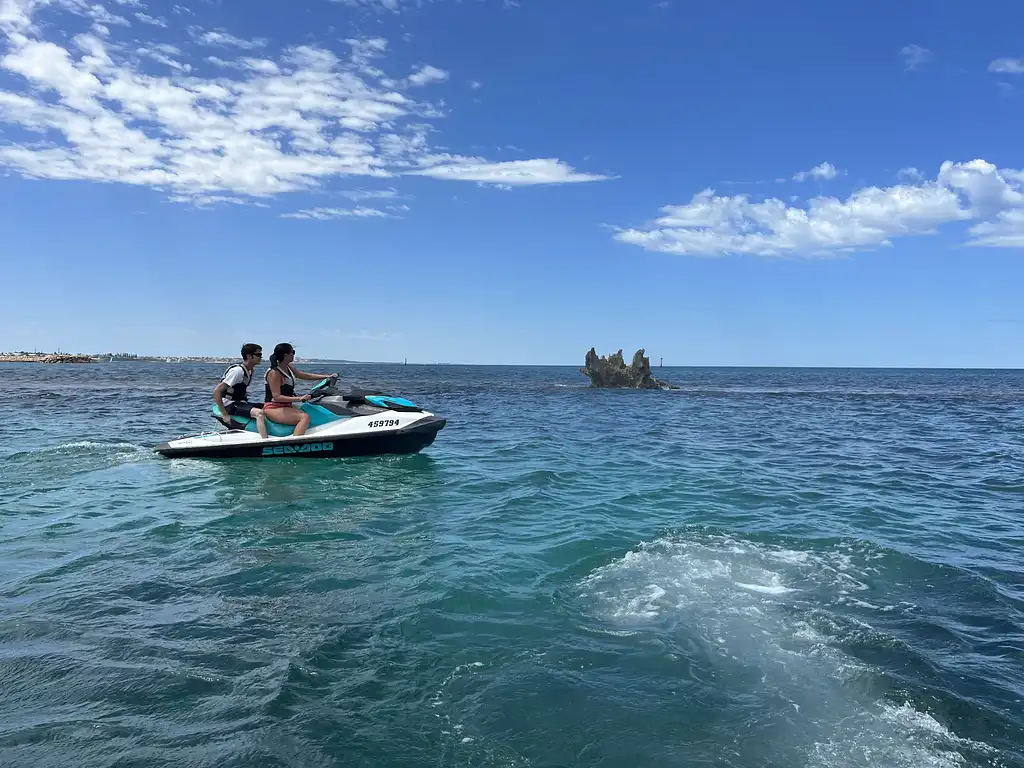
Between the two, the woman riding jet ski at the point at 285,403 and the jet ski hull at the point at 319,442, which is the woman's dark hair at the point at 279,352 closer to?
the woman riding jet ski at the point at 285,403

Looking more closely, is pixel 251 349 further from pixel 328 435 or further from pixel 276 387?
pixel 328 435

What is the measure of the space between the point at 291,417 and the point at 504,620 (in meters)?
9.43

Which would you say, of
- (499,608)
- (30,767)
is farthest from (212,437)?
(30,767)

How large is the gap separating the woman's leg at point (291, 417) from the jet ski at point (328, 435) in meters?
0.13

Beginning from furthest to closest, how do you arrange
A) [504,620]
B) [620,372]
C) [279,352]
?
1. [620,372]
2. [279,352]
3. [504,620]

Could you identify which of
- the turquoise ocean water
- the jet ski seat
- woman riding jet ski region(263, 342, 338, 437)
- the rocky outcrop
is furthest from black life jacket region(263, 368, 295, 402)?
the rocky outcrop

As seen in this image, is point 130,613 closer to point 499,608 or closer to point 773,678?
point 499,608

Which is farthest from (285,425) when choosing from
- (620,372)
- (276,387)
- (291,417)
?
(620,372)

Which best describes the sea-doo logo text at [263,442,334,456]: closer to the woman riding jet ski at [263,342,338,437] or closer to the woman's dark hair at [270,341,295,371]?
the woman riding jet ski at [263,342,338,437]

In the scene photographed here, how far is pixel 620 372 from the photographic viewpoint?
57.5 meters

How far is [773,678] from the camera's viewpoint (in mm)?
4707

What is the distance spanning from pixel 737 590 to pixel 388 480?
729cm

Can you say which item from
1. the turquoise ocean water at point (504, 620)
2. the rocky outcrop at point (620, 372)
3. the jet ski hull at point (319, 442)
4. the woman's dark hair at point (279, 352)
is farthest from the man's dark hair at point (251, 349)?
the rocky outcrop at point (620, 372)

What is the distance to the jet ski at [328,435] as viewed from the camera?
13656 mm
